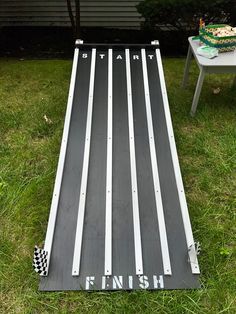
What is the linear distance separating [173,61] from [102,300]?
4121 mm

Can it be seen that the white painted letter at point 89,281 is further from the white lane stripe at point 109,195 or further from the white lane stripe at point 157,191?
the white lane stripe at point 157,191

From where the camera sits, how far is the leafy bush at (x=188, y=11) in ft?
15.5

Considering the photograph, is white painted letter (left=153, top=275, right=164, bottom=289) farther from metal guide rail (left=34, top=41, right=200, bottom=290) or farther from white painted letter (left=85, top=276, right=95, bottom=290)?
white painted letter (left=85, top=276, right=95, bottom=290)

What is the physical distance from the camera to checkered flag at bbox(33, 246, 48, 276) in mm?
1963

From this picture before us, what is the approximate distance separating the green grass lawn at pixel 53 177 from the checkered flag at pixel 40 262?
13 centimetres

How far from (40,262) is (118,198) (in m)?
0.72

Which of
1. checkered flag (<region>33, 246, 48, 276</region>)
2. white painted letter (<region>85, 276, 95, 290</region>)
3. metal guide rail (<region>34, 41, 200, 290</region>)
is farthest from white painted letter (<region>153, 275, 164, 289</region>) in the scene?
checkered flag (<region>33, 246, 48, 276</region>)

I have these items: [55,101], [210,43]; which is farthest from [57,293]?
[210,43]

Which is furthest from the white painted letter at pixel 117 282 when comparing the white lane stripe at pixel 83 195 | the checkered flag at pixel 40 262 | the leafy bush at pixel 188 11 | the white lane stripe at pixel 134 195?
the leafy bush at pixel 188 11

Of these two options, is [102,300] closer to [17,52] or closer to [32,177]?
[32,177]

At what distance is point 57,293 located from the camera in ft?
6.45

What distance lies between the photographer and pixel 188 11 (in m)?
4.84

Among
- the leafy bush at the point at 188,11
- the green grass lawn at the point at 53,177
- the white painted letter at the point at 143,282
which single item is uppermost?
the leafy bush at the point at 188,11

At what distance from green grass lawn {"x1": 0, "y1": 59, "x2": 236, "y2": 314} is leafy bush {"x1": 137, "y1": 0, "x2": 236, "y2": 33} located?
0.83 metres
